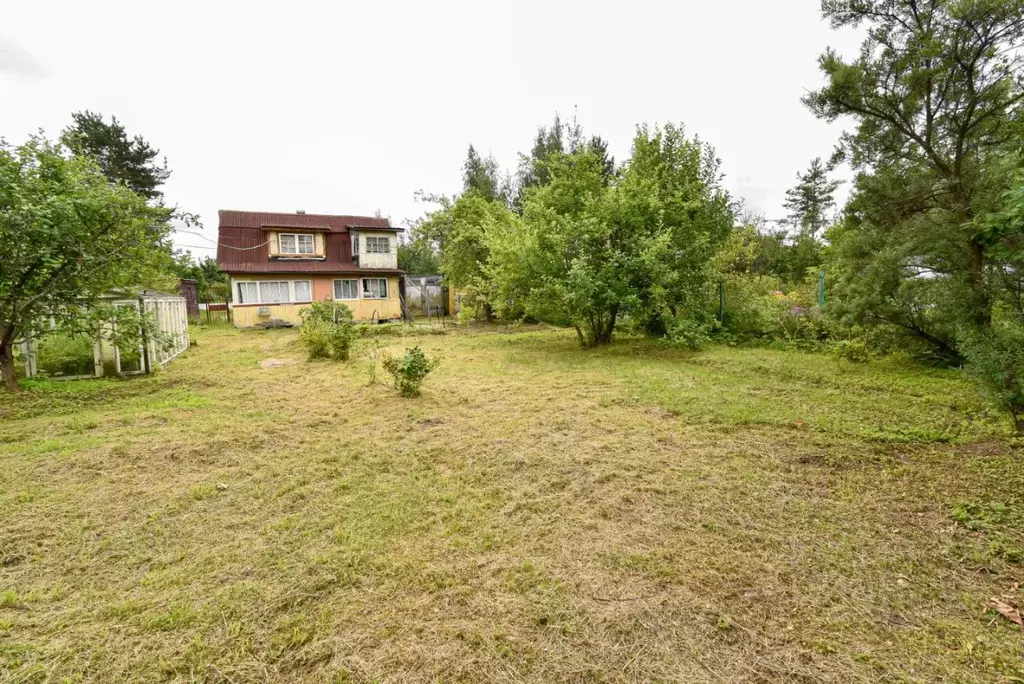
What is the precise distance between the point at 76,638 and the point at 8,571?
1.10 metres

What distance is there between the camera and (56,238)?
5953 mm

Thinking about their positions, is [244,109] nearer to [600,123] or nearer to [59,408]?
[59,408]

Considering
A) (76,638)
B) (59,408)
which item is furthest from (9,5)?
(76,638)

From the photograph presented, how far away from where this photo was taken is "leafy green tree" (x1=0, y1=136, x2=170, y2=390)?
570 cm

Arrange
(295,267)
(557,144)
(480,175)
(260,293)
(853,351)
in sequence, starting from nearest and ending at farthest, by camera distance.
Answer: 1. (853,351)
2. (260,293)
3. (295,267)
4. (480,175)
5. (557,144)

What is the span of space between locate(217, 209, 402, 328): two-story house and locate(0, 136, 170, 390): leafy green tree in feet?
39.7

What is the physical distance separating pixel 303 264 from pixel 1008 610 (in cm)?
2173

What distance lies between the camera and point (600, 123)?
24969mm

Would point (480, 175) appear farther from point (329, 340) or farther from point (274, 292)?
point (329, 340)

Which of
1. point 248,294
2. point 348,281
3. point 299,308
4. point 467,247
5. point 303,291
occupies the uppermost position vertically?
point 467,247

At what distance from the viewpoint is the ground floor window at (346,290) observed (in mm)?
19797

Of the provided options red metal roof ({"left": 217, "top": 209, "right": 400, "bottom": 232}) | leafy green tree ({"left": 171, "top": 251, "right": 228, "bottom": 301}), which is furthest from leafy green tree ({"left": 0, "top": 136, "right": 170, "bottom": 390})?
leafy green tree ({"left": 171, "top": 251, "right": 228, "bottom": 301})

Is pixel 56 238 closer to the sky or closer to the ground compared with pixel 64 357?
closer to the sky

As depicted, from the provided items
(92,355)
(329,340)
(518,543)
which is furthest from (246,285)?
(518,543)
